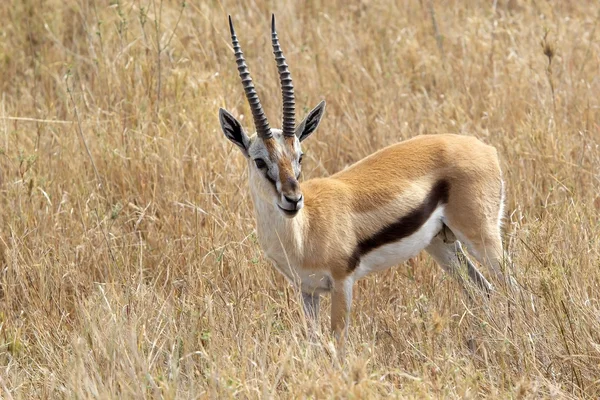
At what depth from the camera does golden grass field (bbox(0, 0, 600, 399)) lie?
4.33 meters

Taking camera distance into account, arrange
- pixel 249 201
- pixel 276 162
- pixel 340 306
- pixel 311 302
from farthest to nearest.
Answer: pixel 249 201 → pixel 311 302 → pixel 340 306 → pixel 276 162

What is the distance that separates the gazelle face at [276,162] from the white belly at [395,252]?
0.68m

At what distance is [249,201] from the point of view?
6.32m

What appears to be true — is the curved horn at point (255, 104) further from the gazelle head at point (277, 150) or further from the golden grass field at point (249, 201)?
the golden grass field at point (249, 201)

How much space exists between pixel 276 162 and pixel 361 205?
686mm

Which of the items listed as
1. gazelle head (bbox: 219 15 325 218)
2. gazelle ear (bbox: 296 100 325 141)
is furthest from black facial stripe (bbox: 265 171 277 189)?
gazelle ear (bbox: 296 100 325 141)

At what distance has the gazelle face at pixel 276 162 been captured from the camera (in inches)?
184

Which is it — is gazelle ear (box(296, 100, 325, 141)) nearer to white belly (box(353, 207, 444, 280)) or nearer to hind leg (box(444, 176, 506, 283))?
white belly (box(353, 207, 444, 280))

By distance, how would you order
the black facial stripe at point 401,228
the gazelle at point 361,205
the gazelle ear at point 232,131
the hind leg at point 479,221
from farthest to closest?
1. the hind leg at point 479,221
2. the black facial stripe at point 401,228
3. the gazelle ear at point 232,131
4. the gazelle at point 361,205

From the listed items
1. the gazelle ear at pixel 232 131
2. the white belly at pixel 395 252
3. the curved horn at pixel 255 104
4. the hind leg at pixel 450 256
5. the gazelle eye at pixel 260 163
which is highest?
the curved horn at pixel 255 104

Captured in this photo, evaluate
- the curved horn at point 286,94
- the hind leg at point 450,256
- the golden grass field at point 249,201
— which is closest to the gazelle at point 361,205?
the curved horn at point 286,94

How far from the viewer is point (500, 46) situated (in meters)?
8.62

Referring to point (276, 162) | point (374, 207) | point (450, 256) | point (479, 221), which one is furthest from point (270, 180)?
point (450, 256)

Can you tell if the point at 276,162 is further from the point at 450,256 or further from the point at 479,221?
the point at 450,256
